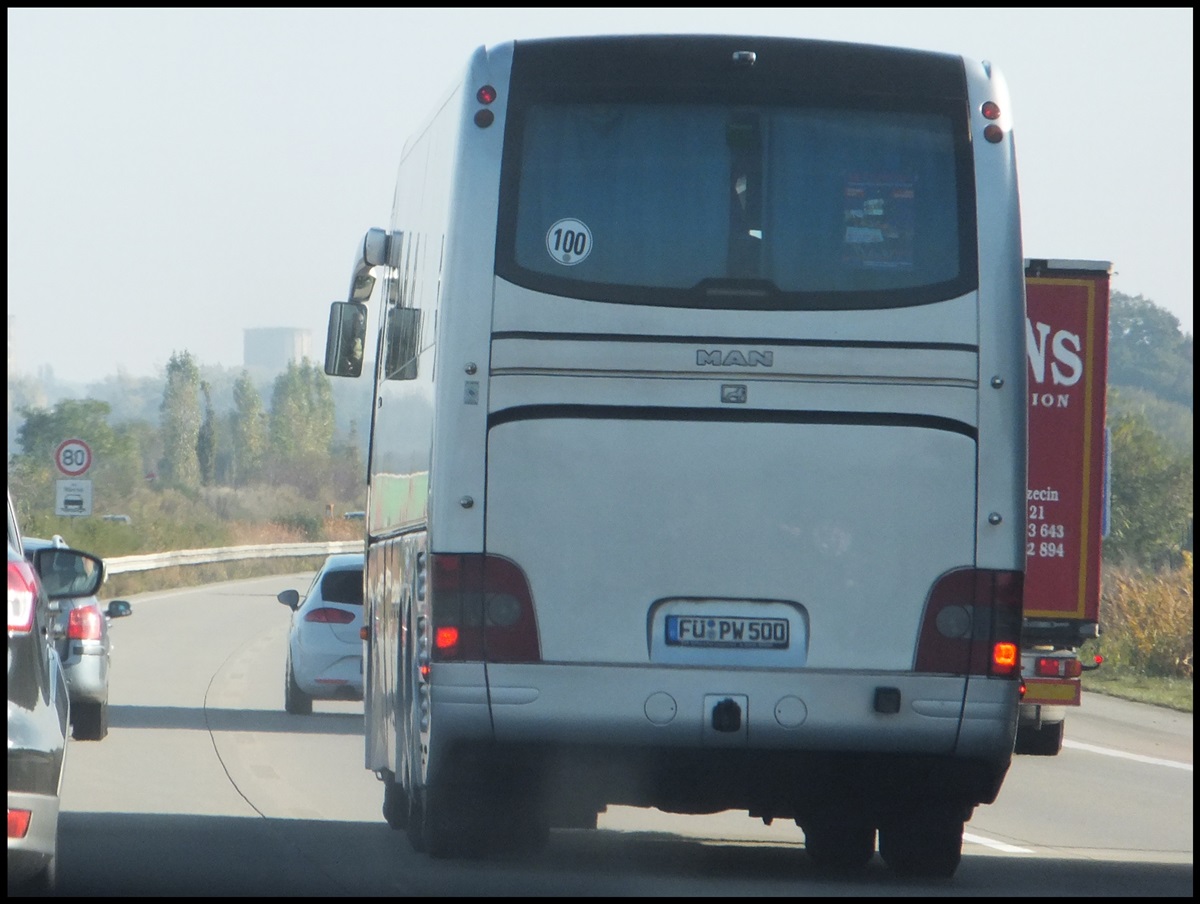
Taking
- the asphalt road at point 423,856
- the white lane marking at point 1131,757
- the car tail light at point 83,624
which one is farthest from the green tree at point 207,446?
the car tail light at point 83,624

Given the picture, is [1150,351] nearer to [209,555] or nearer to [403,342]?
Result: [209,555]

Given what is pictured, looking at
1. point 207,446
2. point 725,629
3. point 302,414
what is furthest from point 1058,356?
point 302,414

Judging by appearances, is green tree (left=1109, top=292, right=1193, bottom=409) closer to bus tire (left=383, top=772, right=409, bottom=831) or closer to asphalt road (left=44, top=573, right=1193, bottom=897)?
asphalt road (left=44, top=573, right=1193, bottom=897)

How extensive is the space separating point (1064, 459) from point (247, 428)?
149226mm

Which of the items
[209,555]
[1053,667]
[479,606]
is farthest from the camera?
[209,555]

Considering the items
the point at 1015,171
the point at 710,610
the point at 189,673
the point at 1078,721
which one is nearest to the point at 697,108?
the point at 1015,171

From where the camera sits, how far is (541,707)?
8773 millimetres

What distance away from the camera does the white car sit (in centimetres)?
2075

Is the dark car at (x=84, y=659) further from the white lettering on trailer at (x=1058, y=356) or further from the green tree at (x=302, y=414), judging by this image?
the green tree at (x=302, y=414)

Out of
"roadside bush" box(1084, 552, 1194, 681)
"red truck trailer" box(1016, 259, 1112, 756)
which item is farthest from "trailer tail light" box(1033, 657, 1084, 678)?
"roadside bush" box(1084, 552, 1194, 681)

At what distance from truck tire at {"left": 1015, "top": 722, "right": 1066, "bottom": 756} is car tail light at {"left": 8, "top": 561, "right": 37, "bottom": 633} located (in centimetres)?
1127

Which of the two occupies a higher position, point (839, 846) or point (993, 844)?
point (839, 846)

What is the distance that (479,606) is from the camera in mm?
8828

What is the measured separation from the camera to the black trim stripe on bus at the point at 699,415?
8.86 meters
